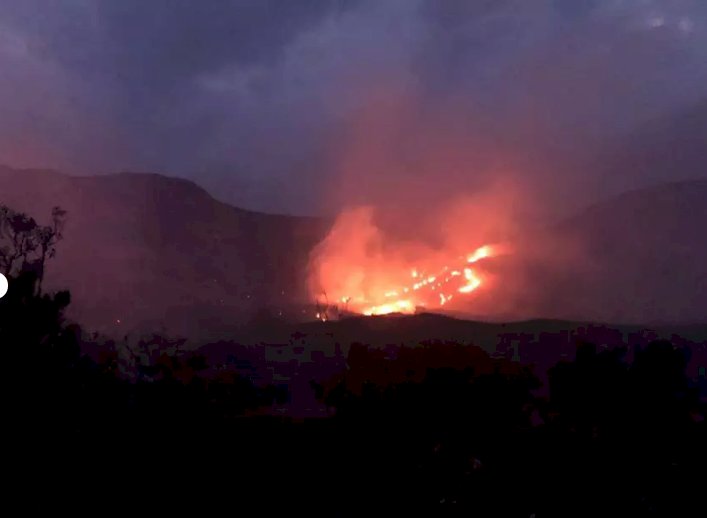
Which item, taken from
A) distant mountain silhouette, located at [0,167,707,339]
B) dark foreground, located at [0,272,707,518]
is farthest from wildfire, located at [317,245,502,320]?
dark foreground, located at [0,272,707,518]

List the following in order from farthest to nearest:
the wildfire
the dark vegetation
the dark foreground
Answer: the wildfire < the dark vegetation < the dark foreground

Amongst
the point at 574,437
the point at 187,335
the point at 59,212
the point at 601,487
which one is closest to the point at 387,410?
the point at 574,437

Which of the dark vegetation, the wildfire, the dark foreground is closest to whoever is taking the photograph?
the dark foreground

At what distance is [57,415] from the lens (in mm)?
16922

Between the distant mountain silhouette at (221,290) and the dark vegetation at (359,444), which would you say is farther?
the distant mountain silhouette at (221,290)

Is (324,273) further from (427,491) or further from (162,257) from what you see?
(427,491)

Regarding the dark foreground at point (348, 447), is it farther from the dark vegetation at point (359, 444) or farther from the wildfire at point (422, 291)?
the wildfire at point (422, 291)

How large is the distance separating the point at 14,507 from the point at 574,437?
1516 cm

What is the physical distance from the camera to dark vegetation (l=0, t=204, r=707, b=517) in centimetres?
1688

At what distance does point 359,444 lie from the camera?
73.8 ft

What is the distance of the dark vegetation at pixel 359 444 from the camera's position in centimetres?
1688

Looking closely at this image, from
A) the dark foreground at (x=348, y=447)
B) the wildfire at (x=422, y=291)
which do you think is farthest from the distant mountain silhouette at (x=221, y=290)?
the dark foreground at (x=348, y=447)

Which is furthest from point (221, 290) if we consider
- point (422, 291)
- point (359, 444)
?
point (359, 444)

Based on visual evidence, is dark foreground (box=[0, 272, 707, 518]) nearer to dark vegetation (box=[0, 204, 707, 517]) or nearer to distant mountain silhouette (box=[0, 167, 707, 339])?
dark vegetation (box=[0, 204, 707, 517])
